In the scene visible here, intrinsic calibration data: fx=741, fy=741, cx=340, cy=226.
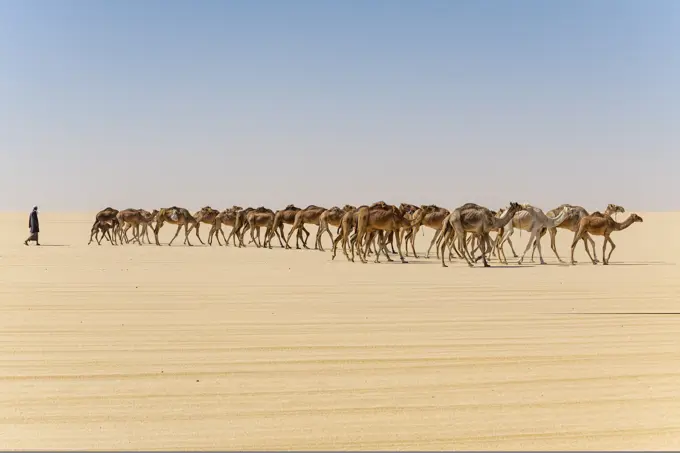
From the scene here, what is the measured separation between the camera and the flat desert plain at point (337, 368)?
16.2 feet

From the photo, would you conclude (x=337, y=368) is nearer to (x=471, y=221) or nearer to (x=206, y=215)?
(x=471, y=221)

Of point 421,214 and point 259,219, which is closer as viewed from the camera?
point 421,214

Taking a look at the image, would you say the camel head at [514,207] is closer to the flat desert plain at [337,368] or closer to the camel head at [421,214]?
the camel head at [421,214]

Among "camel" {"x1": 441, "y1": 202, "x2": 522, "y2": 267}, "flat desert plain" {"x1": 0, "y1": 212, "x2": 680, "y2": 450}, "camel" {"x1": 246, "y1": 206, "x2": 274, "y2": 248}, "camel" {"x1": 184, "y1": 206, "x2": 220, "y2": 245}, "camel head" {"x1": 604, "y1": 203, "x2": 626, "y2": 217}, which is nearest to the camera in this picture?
"flat desert plain" {"x1": 0, "y1": 212, "x2": 680, "y2": 450}

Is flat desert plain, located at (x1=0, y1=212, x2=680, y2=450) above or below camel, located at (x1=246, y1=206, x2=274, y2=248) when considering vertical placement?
below

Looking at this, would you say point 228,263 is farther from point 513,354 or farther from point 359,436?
point 359,436

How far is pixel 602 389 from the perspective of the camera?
6055mm

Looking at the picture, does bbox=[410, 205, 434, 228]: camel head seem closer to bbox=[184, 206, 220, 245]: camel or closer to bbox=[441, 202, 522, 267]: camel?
bbox=[441, 202, 522, 267]: camel

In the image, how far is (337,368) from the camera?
6.70m

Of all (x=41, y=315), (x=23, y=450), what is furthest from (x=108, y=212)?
(x=23, y=450)

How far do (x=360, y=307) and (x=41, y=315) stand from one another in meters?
4.31

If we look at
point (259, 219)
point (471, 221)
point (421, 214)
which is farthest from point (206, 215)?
point (471, 221)

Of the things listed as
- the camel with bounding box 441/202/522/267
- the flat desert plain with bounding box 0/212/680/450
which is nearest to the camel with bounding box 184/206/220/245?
the camel with bounding box 441/202/522/267

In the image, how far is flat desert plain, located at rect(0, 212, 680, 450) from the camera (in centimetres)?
493
